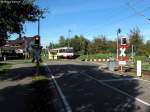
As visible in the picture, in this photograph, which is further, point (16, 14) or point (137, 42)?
point (137, 42)

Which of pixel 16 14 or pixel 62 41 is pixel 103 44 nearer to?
pixel 62 41

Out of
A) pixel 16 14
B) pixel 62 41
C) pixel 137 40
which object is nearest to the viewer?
pixel 16 14

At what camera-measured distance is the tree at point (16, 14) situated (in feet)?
86.0

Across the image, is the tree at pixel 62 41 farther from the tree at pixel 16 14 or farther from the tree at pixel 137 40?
the tree at pixel 16 14

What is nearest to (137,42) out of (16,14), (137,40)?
(137,40)

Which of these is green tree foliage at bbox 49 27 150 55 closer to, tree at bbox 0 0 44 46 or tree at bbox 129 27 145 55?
tree at bbox 129 27 145 55

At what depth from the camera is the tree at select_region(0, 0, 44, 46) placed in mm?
26205

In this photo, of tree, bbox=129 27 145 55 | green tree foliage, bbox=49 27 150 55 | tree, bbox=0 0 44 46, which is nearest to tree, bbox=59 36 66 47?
green tree foliage, bbox=49 27 150 55

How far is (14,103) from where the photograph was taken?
49.6 feet

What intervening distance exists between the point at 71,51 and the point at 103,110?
265 ft

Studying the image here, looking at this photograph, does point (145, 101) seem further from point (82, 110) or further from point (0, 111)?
point (0, 111)

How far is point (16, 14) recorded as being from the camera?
27.4 metres

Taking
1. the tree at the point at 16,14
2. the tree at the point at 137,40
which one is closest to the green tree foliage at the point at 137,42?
the tree at the point at 137,40

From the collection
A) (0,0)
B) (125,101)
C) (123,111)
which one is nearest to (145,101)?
(125,101)
